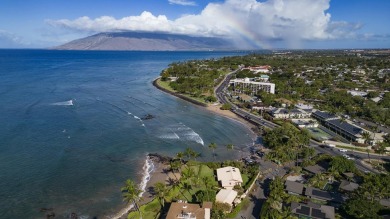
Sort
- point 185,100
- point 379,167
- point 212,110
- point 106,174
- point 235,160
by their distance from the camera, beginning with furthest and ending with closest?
point 185,100
point 212,110
point 235,160
point 379,167
point 106,174

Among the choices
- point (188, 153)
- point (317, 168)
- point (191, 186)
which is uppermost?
point (188, 153)

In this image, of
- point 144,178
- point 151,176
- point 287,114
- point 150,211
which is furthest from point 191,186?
point 287,114

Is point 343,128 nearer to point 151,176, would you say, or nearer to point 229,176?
point 229,176

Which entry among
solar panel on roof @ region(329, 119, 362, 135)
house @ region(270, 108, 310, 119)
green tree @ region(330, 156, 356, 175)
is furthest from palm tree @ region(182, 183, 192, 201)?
house @ region(270, 108, 310, 119)

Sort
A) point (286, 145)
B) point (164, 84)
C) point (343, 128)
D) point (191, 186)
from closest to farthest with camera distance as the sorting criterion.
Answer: point (191, 186), point (286, 145), point (343, 128), point (164, 84)

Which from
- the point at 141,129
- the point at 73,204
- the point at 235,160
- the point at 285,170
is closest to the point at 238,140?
the point at 235,160

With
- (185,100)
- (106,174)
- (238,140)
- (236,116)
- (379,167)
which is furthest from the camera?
(185,100)

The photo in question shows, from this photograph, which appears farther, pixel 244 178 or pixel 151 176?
pixel 151 176

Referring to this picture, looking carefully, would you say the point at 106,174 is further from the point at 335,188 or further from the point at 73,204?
the point at 335,188
